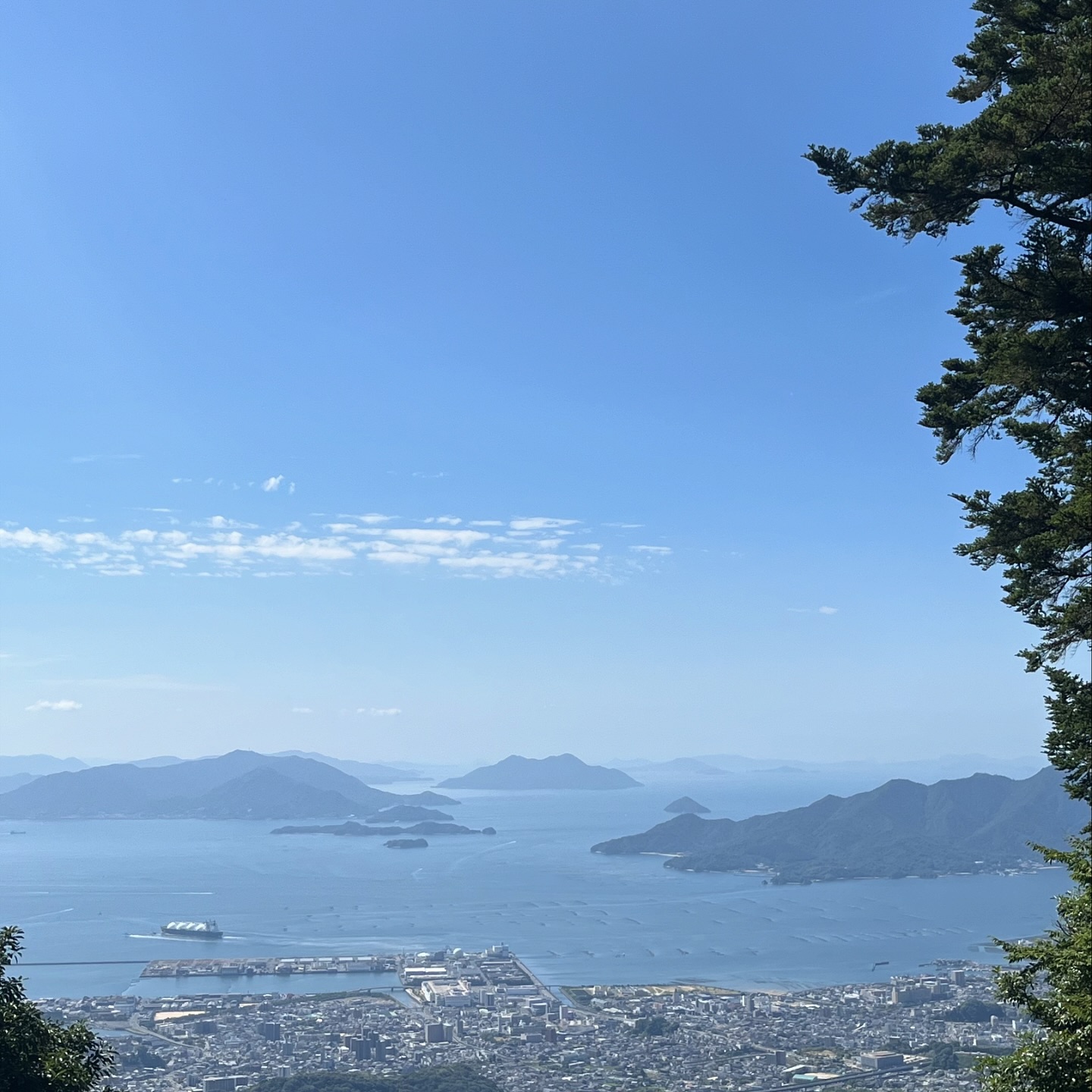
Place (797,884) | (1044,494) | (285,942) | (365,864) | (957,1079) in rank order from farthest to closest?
(365,864), (797,884), (285,942), (957,1079), (1044,494)

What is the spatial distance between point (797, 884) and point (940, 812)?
2140cm

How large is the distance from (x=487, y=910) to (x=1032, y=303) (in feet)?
154

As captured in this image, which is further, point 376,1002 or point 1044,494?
point 376,1002

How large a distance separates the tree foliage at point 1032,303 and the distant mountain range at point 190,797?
10724 cm

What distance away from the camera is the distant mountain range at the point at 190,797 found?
4220 inches

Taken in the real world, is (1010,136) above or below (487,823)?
above

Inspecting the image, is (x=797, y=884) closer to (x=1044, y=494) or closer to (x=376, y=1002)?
(x=376, y=1002)

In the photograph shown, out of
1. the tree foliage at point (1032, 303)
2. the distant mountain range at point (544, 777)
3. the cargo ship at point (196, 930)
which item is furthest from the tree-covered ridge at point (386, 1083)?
the distant mountain range at point (544, 777)

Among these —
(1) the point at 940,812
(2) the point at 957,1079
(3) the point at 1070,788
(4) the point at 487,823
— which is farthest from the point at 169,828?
(3) the point at 1070,788

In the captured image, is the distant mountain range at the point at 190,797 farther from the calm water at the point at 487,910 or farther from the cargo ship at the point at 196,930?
the cargo ship at the point at 196,930

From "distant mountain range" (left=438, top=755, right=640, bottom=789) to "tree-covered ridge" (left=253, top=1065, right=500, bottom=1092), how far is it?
6050 inches

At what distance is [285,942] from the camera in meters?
39.1

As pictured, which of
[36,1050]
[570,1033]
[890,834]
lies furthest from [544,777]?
[36,1050]

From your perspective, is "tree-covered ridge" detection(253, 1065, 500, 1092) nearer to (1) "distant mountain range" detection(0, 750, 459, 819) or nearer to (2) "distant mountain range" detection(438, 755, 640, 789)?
(1) "distant mountain range" detection(0, 750, 459, 819)
